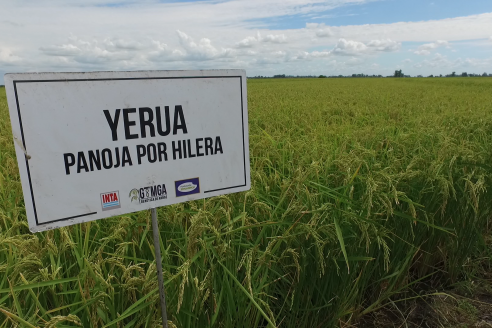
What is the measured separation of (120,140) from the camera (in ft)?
3.99

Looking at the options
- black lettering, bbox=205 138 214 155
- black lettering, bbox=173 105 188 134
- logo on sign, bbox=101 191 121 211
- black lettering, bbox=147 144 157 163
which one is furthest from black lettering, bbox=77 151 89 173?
black lettering, bbox=205 138 214 155

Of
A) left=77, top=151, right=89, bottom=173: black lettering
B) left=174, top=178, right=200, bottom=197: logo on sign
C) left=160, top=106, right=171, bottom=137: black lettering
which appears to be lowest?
left=174, top=178, right=200, bottom=197: logo on sign

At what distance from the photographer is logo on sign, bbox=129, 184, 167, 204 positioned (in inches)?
50.1

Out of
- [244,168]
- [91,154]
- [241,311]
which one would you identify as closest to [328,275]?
[241,311]

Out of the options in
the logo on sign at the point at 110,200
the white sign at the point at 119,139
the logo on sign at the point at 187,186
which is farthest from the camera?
the logo on sign at the point at 187,186

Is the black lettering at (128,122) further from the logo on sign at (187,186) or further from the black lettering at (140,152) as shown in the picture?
the logo on sign at (187,186)

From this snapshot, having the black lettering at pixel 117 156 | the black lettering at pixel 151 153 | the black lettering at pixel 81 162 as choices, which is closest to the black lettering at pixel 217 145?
the black lettering at pixel 151 153

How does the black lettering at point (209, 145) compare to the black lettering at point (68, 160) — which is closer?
the black lettering at point (68, 160)

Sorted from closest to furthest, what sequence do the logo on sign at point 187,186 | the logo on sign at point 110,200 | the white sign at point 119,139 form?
the white sign at point 119,139 < the logo on sign at point 110,200 < the logo on sign at point 187,186

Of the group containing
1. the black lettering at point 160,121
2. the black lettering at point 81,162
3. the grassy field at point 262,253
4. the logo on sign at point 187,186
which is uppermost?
the black lettering at point 160,121

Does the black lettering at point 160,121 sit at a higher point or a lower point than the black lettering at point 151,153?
higher

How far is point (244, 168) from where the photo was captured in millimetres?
1509

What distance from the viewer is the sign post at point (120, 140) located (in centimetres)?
111

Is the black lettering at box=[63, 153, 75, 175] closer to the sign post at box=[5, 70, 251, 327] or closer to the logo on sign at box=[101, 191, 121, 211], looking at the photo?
the sign post at box=[5, 70, 251, 327]
